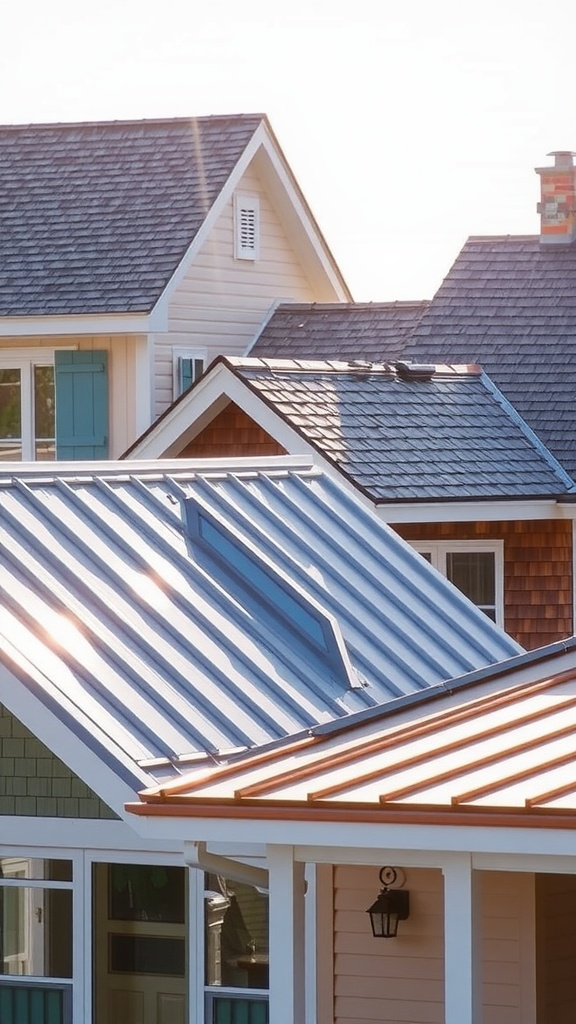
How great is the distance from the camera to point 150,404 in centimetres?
2425

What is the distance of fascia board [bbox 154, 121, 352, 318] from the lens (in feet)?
79.9

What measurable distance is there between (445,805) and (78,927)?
3.37m

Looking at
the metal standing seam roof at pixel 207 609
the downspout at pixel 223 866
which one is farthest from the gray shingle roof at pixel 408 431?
the downspout at pixel 223 866

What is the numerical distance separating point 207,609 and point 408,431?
8969 mm

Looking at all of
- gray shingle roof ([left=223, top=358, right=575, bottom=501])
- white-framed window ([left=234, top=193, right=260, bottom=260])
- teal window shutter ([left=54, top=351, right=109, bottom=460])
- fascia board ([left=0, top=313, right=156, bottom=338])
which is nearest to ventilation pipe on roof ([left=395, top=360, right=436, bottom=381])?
gray shingle roof ([left=223, top=358, right=575, bottom=501])

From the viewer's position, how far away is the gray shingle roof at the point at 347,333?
2473 cm

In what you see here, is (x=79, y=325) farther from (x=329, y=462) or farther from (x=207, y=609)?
(x=207, y=609)

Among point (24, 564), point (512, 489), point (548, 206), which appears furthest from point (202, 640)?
point (548, 206)

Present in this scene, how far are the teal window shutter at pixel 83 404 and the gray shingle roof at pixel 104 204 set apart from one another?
734mm

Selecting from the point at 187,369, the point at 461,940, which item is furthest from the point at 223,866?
the point at 187,369

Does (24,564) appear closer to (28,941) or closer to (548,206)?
(28,941)

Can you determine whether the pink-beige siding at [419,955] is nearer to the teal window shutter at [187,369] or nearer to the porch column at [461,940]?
the porch column at [461,940]

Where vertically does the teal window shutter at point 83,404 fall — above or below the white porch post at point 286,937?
above

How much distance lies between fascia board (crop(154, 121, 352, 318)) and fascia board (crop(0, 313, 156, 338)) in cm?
26
